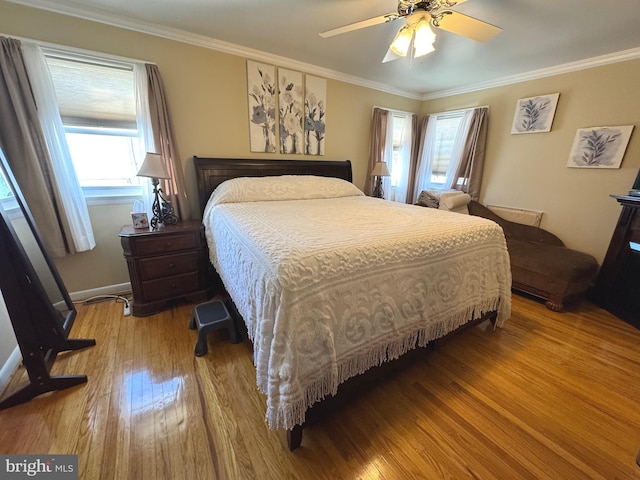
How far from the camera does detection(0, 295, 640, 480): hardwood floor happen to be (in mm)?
1089

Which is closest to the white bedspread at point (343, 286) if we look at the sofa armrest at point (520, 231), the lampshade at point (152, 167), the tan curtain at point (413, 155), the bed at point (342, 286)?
the bed at point (342, 286)

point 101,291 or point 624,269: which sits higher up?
point 624,269

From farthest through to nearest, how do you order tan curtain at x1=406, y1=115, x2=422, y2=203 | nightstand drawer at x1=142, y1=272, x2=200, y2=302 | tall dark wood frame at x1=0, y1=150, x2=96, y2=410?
tan curtain at x1=406, y1=115, x2=422, y2=203 → nightstand drawer at x1=142, y1=272, x2=200, y2=302 → tall dark wood frame at x1=0, y1=150, x2=96, y2=410

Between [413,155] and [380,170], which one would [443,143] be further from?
[380,170]

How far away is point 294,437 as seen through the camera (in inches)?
44.0

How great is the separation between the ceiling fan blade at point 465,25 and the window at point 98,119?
248 centimetres

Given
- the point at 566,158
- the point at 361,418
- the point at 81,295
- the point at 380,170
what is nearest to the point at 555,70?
the point at 566,158

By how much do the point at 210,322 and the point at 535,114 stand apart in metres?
4.09

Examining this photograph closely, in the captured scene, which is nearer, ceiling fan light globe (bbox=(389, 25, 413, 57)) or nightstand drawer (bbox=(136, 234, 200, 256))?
ceiling fan light globe (bbox=(389, 25, 413, 57))

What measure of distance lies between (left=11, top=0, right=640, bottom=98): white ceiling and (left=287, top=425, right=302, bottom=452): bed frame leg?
8.57 feet

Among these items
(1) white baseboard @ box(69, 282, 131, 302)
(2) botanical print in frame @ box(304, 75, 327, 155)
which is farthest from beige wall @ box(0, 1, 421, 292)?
(2) botanical print in frame @ box(304, 75, 327, 155)

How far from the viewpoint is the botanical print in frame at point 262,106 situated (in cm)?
266

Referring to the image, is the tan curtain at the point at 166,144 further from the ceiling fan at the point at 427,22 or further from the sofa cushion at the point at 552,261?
the sofa cushion at the point at 552,261

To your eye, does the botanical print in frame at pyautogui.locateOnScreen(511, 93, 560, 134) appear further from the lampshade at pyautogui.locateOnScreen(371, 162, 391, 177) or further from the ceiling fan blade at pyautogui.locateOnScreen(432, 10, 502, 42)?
the ceiling fan blade at pyautogui.locateOnScreen(432, 10, 502, 42)
